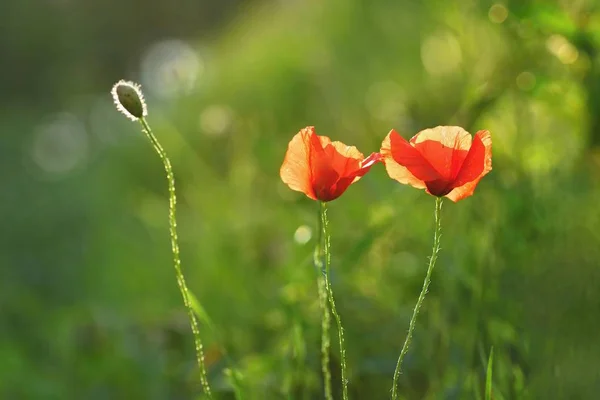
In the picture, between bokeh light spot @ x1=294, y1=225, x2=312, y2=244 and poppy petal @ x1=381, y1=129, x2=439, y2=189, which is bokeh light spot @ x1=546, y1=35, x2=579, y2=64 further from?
poppy petal @ x1=381, y1=129, x2=439, y2=189

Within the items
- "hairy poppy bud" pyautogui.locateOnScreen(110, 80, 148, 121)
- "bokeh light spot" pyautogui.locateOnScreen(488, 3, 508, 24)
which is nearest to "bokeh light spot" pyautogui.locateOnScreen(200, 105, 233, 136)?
"bokeh light spot" pyautogui.locateOnScreen(488, 3, 508, 24)

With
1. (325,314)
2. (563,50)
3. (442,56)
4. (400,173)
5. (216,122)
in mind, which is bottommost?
(325,314)

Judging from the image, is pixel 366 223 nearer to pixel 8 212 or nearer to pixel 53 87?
pixel 8 212

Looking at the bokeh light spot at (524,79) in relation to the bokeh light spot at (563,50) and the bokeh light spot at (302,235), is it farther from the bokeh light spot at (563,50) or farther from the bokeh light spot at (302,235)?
the bokeh light spot at (302,235)

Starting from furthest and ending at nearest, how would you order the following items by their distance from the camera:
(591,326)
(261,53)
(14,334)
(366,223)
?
1. (261,53)
2. (14,334)
3. (366,223)
4. (591,326)

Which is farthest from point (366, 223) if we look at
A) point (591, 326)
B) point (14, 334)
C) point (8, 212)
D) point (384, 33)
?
point (8, 212)

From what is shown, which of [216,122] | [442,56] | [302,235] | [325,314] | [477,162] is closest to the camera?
[477,162]

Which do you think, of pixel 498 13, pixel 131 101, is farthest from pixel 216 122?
pixel 131 101

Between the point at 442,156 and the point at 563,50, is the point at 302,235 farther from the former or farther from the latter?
the point at 563,50
